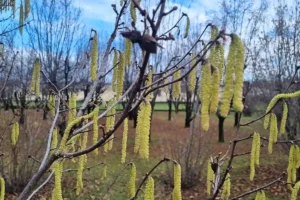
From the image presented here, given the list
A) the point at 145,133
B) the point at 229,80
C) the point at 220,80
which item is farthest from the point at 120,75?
the point at 229,80

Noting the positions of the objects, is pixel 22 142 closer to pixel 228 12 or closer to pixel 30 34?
pixel 30 34

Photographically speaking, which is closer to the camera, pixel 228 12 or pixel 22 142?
pixel 22 142

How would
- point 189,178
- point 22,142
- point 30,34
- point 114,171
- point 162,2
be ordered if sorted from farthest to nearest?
point 30,34 → point 114,171 → point 189,178 → point 22,142 → point 162,2

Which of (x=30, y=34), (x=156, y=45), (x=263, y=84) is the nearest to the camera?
(x=156, y=45)

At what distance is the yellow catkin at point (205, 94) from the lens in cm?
119

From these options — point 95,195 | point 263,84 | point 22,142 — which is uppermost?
point 263,84

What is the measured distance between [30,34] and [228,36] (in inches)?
682

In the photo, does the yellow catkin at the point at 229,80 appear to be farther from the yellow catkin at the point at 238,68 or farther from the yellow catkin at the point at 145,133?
the yellow catkin at the point at 145,133

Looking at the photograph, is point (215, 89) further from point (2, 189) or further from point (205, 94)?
point (2, 189)

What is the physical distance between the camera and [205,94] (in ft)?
3.96

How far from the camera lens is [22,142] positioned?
824 centimetres

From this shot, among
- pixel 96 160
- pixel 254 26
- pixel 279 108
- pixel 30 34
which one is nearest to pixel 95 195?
pixel 96 160

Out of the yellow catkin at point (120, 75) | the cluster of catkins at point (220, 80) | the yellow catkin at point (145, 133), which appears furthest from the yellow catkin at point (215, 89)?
the yellow catkin at point (120, 75)

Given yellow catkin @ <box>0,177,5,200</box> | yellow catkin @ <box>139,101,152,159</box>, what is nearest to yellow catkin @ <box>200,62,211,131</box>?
yellow catkin @ <box>139,101,152,159</box>
